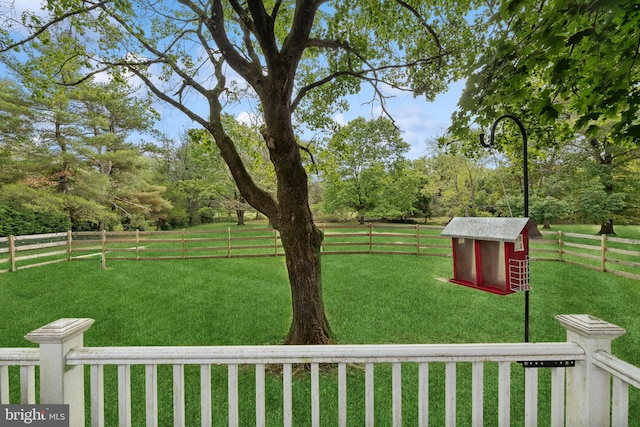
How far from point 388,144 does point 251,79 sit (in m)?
11.3

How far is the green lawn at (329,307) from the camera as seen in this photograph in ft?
12.3

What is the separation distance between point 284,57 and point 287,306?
13.1 feet

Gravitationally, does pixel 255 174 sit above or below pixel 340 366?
above

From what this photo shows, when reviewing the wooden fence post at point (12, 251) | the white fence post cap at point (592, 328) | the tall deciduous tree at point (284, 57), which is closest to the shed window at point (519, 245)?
the white fence post cap at point (592, 328)

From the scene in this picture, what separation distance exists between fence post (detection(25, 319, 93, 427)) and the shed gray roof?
249cm

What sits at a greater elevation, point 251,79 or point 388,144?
point 388,144

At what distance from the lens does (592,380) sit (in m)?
1.32

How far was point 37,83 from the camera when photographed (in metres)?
3.18

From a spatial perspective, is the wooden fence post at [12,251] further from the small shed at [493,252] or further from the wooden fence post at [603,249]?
the wooden fence post at [603,249]

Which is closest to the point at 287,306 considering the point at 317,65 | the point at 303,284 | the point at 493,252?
the point at 303,284

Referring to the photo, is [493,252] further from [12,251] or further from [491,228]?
[12,251]

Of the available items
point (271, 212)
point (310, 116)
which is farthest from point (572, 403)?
point (310, 116)

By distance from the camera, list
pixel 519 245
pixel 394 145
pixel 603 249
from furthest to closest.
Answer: pixel 394 145
pixel 603 249
pixel 519 245

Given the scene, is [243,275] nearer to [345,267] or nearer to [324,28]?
[345,267]
